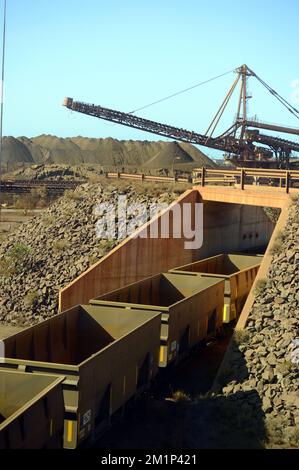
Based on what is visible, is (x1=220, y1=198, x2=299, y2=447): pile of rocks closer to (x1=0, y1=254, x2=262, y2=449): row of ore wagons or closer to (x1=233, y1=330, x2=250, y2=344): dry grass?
(x1=233, y1=330, x2=250, y2=344): dry grass

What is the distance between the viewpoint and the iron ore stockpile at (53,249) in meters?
22.3

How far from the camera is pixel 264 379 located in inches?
554

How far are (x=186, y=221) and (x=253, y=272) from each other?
3.72m

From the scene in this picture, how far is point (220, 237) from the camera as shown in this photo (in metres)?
26.9

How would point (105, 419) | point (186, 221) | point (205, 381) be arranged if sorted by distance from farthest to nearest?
point (186, 221) < point (205, 381) < point (105, 419)

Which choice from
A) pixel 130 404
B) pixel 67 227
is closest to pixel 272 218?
pixel 67 227

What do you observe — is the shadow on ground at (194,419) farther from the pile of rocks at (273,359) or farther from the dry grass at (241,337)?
the dry grass at (241,337)

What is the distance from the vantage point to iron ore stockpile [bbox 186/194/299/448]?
41.4ft

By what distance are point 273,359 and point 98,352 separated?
5.29 metres

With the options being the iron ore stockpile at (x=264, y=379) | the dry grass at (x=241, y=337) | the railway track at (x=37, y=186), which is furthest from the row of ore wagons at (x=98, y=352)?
the railway track at (x=37, y=186)

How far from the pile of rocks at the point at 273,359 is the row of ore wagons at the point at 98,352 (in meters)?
1.62

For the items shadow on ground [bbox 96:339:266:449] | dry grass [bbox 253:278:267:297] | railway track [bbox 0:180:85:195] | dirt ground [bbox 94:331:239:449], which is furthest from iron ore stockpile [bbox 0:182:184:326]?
railway track [bbox 0:180:85:195]

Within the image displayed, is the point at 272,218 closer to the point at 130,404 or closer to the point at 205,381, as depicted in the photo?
the point at 205,381
